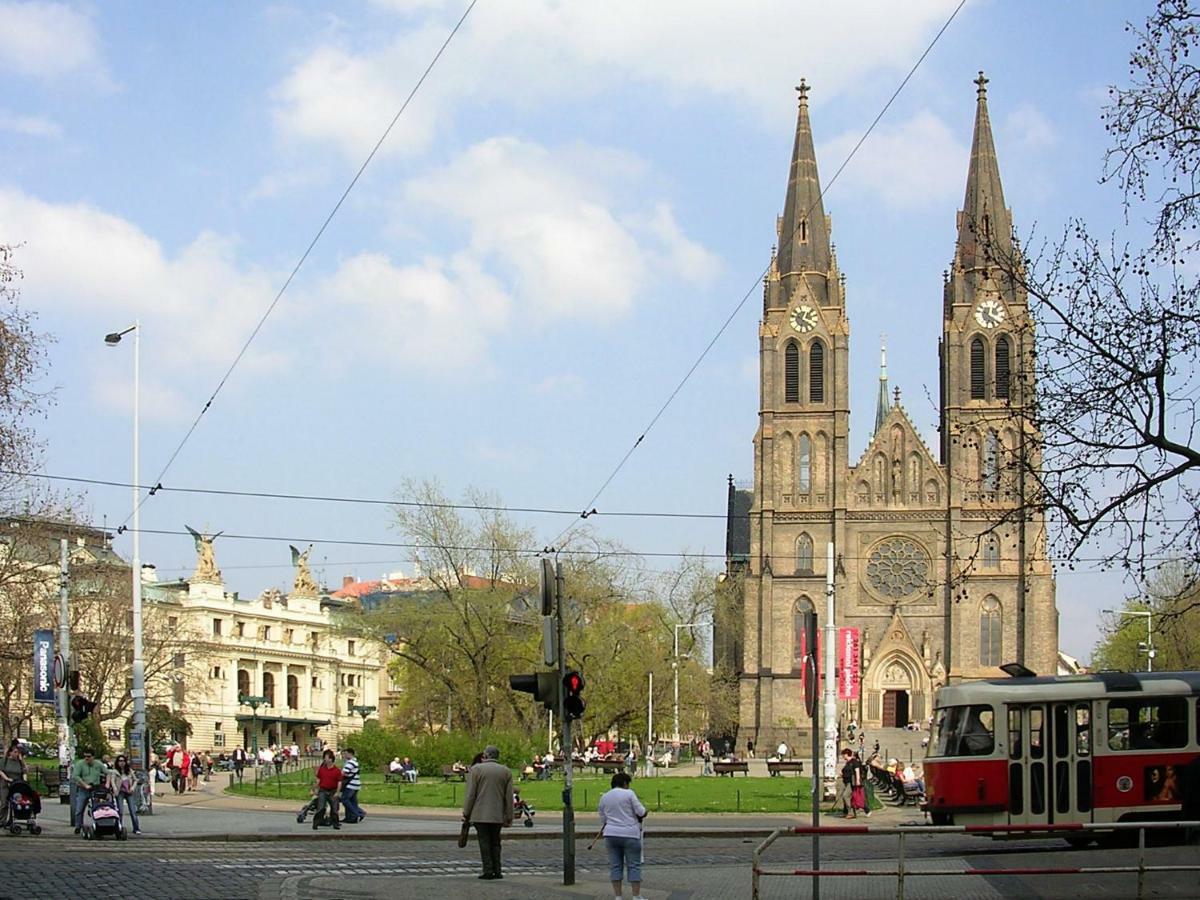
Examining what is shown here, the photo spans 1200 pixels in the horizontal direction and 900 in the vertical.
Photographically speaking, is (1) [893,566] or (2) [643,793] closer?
(2) [643,793]

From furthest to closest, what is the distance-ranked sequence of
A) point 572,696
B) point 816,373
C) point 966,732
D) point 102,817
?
point 816,373, point 102,817, point 966,732, point 572,696

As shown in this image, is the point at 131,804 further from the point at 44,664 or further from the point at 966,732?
the point at 966,732

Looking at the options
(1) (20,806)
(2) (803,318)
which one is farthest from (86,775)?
(2) (803,318)

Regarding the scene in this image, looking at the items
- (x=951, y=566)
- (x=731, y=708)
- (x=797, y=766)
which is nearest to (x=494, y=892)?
(x=797, y=766)

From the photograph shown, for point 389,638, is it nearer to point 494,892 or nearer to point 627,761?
point 627,761

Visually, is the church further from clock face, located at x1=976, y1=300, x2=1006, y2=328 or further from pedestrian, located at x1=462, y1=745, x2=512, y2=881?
pedestrian, located at x1=462, y1=745, x2=512, y2=881

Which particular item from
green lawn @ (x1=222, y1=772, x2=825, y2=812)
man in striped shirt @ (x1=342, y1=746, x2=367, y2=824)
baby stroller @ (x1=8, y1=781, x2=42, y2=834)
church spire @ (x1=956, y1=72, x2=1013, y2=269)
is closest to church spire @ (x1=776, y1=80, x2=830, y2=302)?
church spire @ (x1=956, y1=72, x2=1013, y2=269)

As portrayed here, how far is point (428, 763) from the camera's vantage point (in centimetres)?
5712

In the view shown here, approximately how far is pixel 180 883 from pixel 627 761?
42031 millimetres

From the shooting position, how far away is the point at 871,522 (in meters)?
87.8

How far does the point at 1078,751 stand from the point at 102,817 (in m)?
15.2

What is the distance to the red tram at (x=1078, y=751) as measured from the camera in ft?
76.6

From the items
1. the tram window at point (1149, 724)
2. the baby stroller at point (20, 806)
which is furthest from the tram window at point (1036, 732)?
the baby stroller at point (20, 806)

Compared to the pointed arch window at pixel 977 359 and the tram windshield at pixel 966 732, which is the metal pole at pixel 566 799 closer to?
the tram windshield at pixel 966 732
